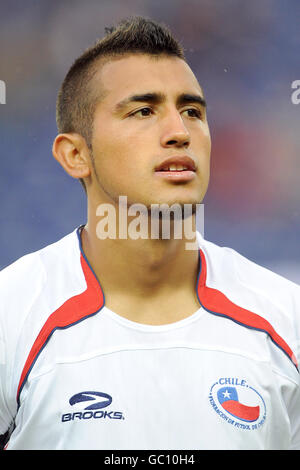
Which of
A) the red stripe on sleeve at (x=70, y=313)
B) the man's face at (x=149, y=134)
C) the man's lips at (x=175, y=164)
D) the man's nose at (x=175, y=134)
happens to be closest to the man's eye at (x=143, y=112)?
the man's face at (x=149, y=134)

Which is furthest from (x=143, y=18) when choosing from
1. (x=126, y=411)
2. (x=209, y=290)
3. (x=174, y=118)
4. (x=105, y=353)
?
(x=126, y=411)

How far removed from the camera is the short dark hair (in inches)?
103

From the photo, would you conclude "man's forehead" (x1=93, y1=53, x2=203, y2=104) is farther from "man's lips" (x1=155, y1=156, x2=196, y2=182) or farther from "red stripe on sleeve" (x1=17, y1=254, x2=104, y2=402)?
"red stripe on sleeve" (x1=17, y1=254, x2=104, y2=402)

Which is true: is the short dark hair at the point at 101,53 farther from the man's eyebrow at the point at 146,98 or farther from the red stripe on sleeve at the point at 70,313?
the red stripe on sleeve at the point at 70,313

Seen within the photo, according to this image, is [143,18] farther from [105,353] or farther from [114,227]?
[105,353]

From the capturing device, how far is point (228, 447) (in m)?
2.27

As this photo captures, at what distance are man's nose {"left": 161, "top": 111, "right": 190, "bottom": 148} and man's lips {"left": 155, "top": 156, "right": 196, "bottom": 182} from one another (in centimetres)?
6

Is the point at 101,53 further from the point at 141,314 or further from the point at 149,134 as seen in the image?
the point at 141,314

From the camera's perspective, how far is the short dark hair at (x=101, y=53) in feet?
8.57

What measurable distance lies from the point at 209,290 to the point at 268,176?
16.3 ft

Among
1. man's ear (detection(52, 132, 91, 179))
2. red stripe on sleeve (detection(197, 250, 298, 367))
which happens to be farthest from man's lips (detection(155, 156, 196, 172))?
red stripe on sleeve (detection(197, 250, 298, 367))

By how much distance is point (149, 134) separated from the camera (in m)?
2.34

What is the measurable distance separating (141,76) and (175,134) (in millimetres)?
360

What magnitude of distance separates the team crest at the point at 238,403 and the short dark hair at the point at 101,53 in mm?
1219
